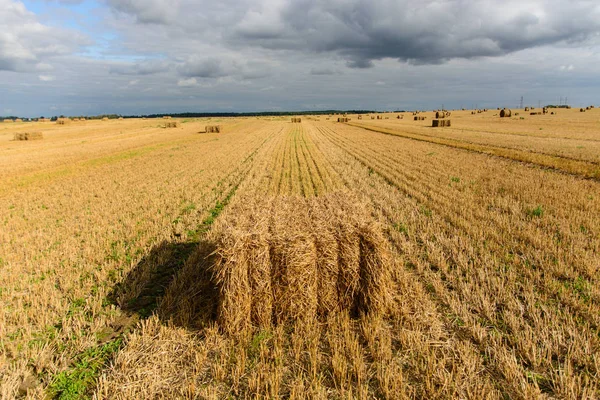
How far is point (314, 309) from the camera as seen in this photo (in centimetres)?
526

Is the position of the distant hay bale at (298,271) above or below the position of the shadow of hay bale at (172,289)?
above

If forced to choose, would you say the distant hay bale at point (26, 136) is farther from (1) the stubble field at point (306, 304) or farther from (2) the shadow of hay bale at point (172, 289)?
(2) the shadow of hay bale at point (172, 289)

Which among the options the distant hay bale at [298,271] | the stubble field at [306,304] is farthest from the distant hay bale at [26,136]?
the distant hay bale at [298,271]

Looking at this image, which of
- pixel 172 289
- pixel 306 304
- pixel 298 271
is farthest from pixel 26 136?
pixel 306 304

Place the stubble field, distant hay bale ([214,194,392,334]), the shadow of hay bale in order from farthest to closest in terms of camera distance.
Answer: the shadow of hay bale → distant hay bale ([214,194,392,334]) → the stubble field

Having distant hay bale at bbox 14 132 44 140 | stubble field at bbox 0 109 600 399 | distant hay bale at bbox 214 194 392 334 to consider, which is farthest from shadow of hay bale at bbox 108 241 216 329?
distant hay bale at bbox 14 132 44 140

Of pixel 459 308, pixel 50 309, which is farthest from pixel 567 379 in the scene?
pixel 50 309

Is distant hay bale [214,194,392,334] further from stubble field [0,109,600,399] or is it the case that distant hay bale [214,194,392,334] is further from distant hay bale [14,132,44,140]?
distant hay bale [14,132,44,140]

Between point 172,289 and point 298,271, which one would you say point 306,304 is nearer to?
point 298,271

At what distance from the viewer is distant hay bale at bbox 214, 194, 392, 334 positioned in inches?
196

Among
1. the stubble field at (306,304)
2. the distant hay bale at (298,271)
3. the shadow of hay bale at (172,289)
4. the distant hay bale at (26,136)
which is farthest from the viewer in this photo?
the distant hay bale at (26,136)

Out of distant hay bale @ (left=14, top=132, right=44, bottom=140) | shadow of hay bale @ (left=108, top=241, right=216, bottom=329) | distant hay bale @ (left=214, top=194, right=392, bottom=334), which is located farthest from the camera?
distant hay bale @ (left=14, top=132, right=44, bottom=140)

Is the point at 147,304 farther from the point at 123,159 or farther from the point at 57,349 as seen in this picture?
the point at 123,159

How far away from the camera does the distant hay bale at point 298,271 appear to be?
4.99 m
